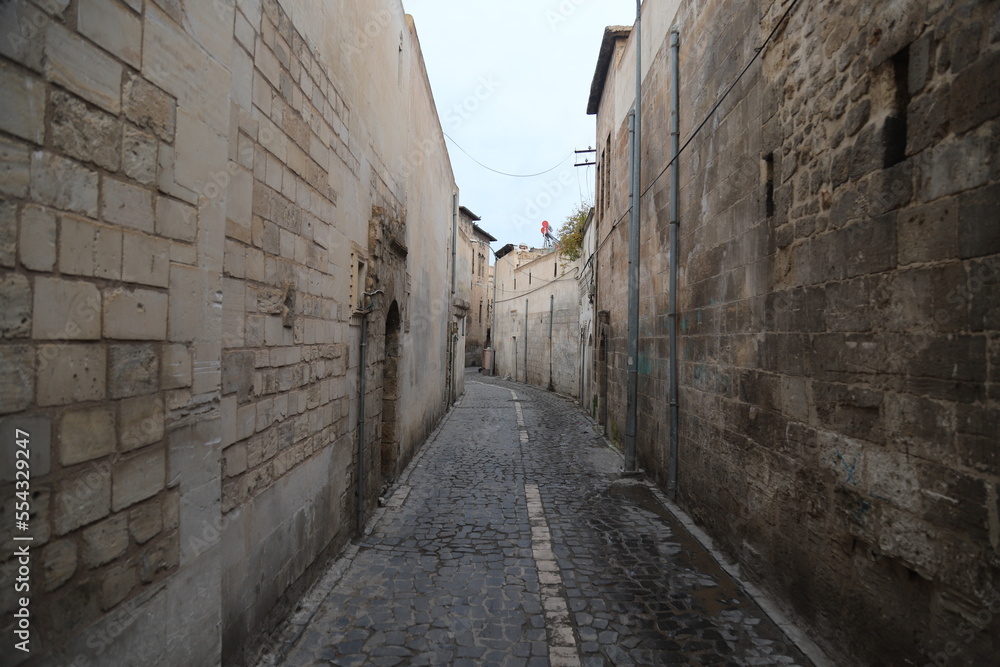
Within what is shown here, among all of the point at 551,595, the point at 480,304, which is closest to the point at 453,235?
the point at 551,595

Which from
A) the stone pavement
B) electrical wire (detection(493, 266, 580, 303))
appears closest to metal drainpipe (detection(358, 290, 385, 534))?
the stone pavement

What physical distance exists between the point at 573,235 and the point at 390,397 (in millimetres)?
15849

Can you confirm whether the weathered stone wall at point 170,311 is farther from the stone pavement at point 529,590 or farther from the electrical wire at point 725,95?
the electrical wire at point 725,95

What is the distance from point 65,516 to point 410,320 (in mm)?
7215

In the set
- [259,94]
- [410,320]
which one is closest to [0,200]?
[259,94]

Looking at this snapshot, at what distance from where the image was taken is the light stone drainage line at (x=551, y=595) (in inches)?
134

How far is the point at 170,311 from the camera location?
7.43 ft

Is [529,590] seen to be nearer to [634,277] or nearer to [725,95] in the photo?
[725,95]

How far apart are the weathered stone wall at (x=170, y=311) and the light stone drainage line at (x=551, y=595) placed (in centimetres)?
184

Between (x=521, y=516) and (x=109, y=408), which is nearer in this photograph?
(x=109, y=408)

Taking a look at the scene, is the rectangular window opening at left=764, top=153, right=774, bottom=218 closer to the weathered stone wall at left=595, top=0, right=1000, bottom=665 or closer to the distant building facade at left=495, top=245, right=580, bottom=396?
the weathered stone wall at left=595, top=0, right=1000, bottom=665

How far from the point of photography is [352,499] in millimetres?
5387

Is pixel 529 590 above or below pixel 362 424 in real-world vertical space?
below

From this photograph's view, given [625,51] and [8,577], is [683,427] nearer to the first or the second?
[8,577]
